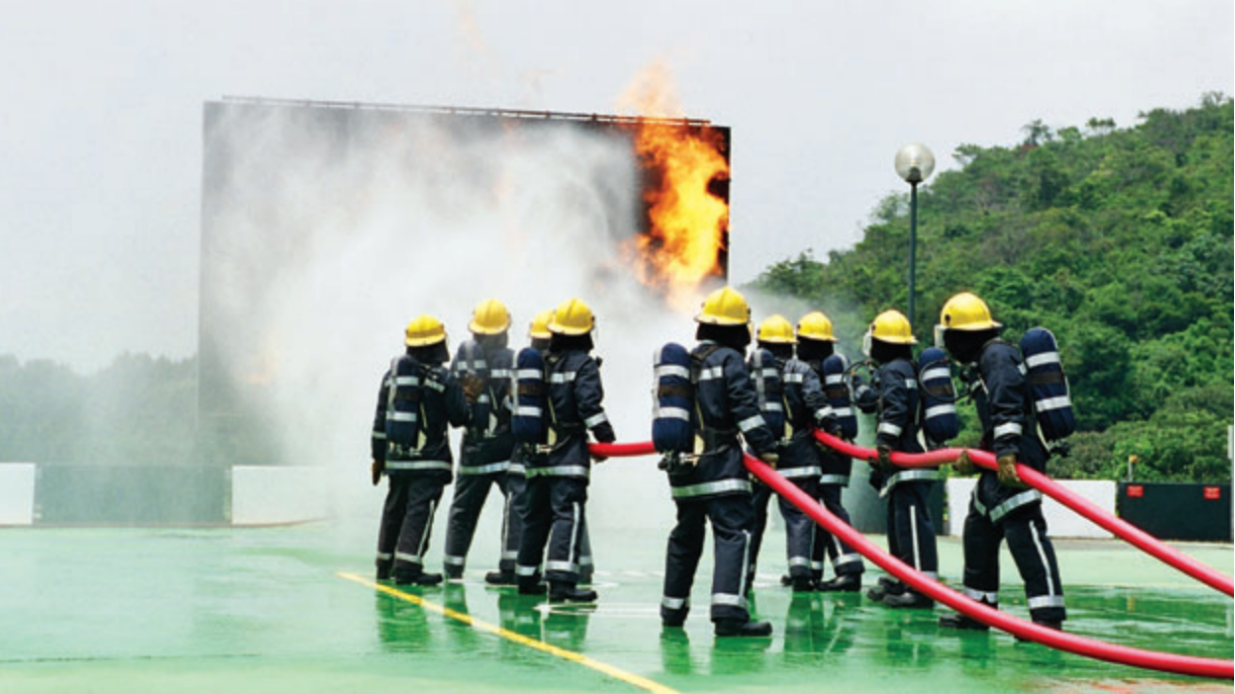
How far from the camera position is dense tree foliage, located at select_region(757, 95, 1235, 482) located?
57.6m

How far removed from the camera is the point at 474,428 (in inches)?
536

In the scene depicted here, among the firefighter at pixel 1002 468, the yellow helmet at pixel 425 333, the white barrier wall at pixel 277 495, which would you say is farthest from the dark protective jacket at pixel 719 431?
the white barrier wall at pixel 277 495

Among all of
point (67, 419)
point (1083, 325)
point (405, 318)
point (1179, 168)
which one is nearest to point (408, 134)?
point (405, 318)

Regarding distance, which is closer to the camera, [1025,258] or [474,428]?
[474,428]

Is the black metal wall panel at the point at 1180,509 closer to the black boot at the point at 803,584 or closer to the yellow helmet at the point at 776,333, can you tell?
the black boot at the point at 803,584

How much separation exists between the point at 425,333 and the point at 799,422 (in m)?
3.23

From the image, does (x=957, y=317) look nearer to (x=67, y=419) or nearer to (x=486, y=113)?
(x=486, y=113)

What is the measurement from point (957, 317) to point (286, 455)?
19.4 meters

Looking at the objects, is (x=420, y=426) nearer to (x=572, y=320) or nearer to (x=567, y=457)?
(x=567, y=457)

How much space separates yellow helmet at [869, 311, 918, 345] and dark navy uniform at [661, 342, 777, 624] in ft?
9.93

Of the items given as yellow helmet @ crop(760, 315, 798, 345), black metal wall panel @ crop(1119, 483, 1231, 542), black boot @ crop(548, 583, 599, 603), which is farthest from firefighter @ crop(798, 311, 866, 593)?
black metal wall panel @ crop(1119, 483, 1231, 542)

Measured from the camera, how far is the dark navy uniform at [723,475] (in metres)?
9.83

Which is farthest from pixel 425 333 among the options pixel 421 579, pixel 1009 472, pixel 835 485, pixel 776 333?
pixel 1009 472

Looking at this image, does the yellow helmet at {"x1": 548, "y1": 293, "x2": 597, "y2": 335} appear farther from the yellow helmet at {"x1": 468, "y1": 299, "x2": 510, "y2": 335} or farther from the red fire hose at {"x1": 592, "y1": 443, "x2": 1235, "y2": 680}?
the yellow helmet at {"x1": 468, "y1": 299, "x2": 510, "y2": 335}
